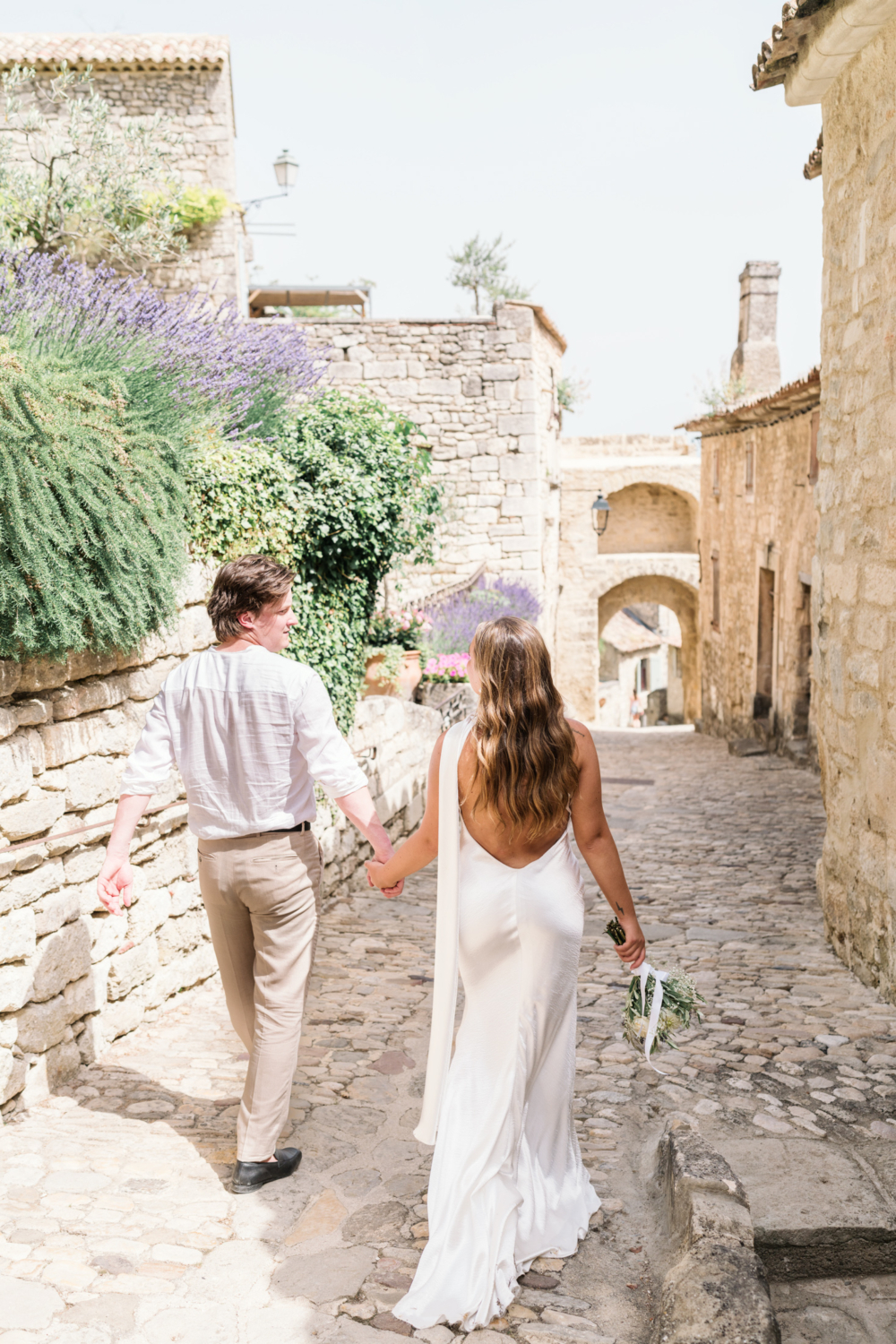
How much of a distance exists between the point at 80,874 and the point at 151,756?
95cm

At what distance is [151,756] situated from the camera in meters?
2.97

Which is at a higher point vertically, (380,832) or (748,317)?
(748,317)

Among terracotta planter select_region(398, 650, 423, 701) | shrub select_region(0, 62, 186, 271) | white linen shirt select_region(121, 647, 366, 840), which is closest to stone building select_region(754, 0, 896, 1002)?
white linen shirt select_region(121, 647, 366, 840)

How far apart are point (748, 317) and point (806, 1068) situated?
18.4 m

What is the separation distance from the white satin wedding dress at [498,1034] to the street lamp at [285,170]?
1532 centimetres

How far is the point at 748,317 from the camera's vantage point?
64.3ft

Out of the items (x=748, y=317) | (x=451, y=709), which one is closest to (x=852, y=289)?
(x=451, y=709)

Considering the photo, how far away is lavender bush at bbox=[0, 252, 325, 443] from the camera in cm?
430

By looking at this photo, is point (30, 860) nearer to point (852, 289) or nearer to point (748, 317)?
point (852, 289)

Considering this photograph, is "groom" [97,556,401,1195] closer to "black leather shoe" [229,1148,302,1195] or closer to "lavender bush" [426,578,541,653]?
"black leather shoe" [229,1148,302,1195]

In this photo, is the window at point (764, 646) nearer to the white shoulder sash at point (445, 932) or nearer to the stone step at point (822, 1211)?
the stone step at point (822, 1211)

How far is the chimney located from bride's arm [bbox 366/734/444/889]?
18288mm

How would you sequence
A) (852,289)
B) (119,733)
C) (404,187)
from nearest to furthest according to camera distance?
(119,733)
(852,289)
(404,187)

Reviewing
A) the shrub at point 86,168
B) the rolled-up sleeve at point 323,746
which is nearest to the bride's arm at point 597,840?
the rolled-up sleeve at point 323,746
